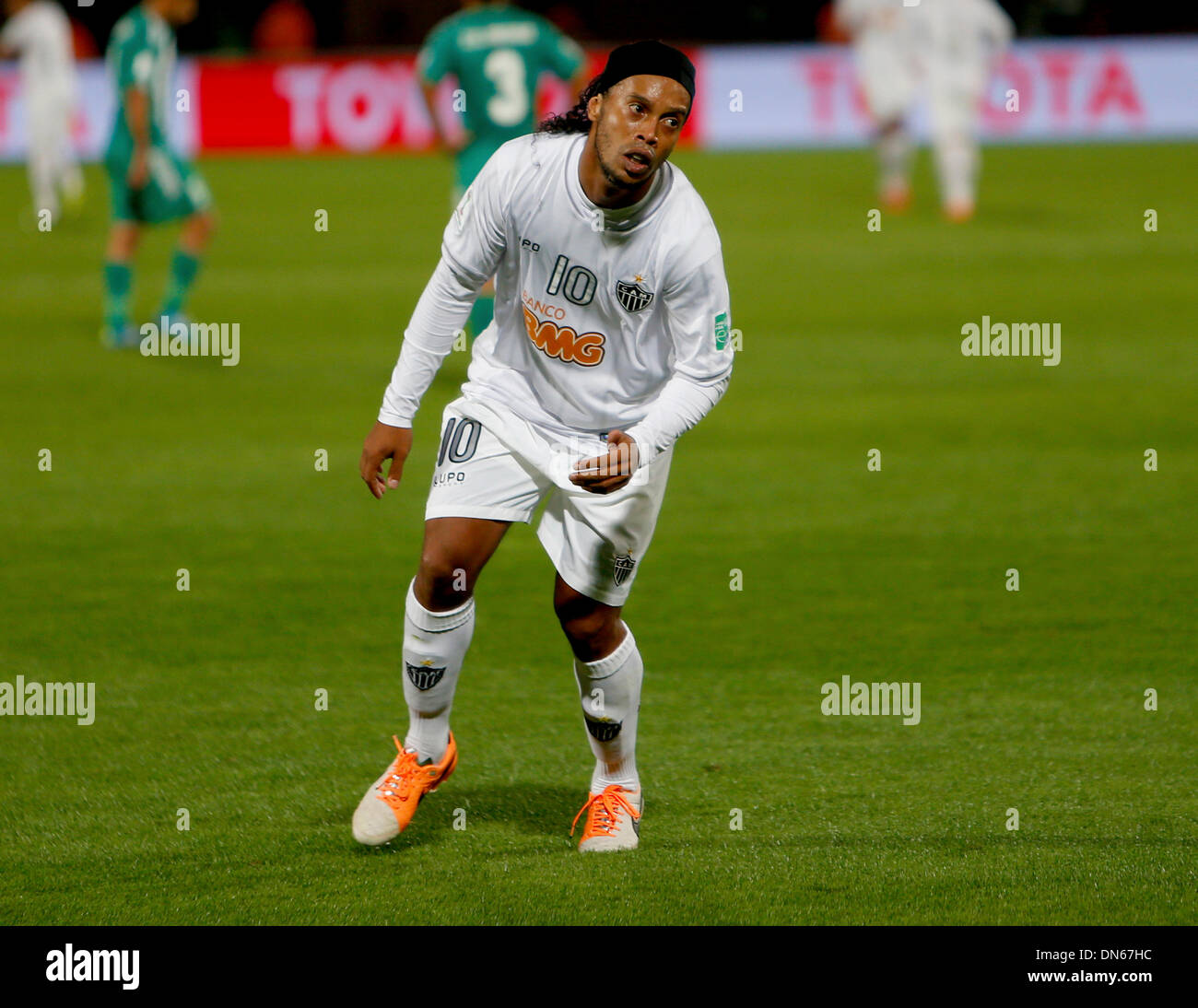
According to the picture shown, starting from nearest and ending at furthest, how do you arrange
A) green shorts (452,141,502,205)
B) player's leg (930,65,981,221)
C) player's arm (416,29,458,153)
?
green shorts (452,141,502,205) → player's arm (416,29,458,153) → player's leg (930,65,981,221)

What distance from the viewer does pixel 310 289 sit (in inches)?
564

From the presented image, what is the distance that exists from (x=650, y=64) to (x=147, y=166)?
816 cm

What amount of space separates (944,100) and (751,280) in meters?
4.37

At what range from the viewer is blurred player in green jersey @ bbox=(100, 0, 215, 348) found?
1141 centimetres

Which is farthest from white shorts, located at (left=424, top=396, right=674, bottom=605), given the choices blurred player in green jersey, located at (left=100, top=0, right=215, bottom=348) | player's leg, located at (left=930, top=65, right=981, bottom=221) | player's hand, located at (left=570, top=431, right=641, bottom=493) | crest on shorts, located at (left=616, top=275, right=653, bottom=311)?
player's leg, located at (left=930, top=65, right=981, bottom=221)

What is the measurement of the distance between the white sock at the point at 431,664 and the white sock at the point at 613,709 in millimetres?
321

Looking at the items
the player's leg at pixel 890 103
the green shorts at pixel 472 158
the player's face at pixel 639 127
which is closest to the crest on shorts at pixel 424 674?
the player's face at pixel 639 127

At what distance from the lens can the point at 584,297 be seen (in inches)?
170

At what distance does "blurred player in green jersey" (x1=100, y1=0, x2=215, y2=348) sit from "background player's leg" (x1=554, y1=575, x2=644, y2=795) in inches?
300

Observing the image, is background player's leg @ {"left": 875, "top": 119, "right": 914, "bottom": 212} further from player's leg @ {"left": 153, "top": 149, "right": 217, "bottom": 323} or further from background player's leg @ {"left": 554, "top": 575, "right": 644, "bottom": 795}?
background player's leg @ {"left": 554, "top": 575, "right": 644, "bottom": 795}
